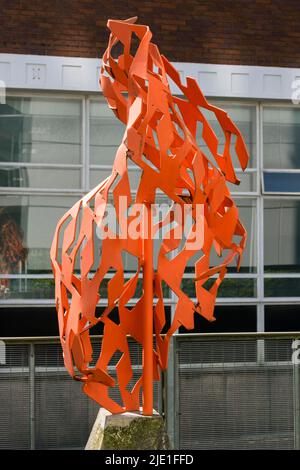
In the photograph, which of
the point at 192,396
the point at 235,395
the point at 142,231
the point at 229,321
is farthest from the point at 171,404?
the point at 229,321

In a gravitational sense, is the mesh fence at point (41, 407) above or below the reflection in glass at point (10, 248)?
below

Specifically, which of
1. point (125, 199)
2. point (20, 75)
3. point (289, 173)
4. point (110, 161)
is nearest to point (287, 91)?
point (289, 173)

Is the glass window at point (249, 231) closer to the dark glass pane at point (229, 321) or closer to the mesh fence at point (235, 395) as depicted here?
the dark glass pane at point (229, 321)

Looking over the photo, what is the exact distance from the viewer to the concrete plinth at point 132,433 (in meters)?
5.83

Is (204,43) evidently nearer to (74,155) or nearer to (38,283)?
(74,155)

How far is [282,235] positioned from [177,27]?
3130 millimetres

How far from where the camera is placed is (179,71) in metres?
11.0

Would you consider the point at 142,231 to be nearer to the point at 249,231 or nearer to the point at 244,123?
the point at 249,231

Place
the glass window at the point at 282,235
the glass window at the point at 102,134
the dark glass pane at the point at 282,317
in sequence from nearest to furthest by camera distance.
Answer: the glass window at the point at 102,134 → the dark glass pane at the point at 282,317 → the glass window at the point at 282,235

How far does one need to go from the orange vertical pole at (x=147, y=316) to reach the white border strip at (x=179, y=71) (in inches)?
213

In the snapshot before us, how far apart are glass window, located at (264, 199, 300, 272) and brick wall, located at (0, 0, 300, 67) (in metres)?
1.93

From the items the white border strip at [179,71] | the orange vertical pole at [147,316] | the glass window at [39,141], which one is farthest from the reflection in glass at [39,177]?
the orange vertical pole at [147,316]

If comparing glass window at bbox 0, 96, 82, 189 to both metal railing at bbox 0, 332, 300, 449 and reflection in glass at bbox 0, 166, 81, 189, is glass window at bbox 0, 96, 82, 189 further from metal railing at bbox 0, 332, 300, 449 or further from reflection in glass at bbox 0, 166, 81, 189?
metal railing at bbox 0, 332, 300, 449

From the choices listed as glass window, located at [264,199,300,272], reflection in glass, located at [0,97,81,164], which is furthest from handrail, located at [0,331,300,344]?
reflection in glass, located at [0,97,81,164]
